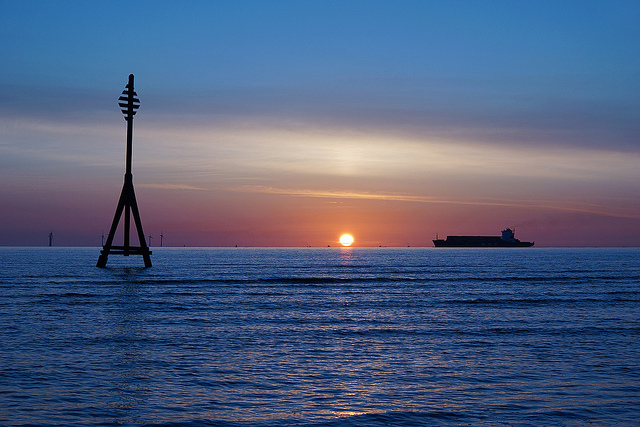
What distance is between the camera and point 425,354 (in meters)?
21.3

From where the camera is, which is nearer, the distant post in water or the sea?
the sea

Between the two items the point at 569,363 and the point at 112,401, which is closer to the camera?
the point at 112,401

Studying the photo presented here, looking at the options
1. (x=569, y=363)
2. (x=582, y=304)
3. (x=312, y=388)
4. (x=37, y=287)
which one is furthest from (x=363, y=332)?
(x=37, y=287)

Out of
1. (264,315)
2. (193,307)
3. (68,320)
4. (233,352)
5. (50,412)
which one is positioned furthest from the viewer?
(193,307)

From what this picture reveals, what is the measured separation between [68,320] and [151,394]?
16.7 meters

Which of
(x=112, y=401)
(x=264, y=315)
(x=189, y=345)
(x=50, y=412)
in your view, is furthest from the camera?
(x=264, y=315)

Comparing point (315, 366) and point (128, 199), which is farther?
point (128, 199)

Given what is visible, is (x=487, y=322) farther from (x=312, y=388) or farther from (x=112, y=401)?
(x=112, y=401)

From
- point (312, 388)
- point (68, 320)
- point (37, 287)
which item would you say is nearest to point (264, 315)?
point (68, 320)

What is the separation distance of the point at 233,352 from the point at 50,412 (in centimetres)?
829

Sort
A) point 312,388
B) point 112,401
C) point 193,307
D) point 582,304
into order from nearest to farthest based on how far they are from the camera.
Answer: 1. point 112,401
2. point 312,388
3. point 193,307
4. point 582,304

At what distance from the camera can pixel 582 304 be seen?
136 ft

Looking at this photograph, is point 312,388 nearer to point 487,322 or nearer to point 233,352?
point 233,352

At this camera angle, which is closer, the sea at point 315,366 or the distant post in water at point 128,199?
the sea at point 315,366
